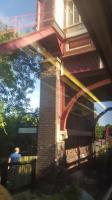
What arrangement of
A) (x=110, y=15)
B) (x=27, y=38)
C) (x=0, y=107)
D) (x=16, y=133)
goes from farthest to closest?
(x=16, y=133), (x=0, y=107), (x=27, y=38), (x=110, y=15)

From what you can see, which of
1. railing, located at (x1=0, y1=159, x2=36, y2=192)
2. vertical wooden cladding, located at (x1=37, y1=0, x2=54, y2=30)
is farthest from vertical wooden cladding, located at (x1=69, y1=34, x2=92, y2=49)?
railing, located at (x1=0, y1=159, x2=36, y2=192)

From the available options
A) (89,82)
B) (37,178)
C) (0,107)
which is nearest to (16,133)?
(0,107)

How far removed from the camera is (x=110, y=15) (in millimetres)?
2678

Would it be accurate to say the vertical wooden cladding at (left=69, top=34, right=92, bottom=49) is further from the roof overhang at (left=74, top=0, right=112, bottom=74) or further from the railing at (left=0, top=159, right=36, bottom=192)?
the roof overhang at (left=74, top=0, right=112, bottom=74)

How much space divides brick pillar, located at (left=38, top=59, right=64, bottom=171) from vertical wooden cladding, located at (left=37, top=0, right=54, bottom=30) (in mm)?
1552

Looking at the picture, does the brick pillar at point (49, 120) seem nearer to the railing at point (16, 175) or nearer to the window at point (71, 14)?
the railing at point (16, 175)

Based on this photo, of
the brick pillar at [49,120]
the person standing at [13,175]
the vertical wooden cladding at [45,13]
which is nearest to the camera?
the person standing at [13,175]

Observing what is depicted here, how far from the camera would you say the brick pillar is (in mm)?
9812

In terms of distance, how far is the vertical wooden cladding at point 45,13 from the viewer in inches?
418

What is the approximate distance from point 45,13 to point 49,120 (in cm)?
422

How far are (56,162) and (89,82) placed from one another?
4442 millimetres

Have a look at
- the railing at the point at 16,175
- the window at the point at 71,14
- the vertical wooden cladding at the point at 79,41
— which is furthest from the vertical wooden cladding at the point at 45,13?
A: the railing at the point at 16,175

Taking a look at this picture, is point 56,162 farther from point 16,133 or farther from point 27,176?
point 16,133

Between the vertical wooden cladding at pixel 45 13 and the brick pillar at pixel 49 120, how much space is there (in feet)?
5.09
